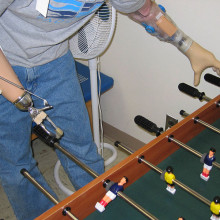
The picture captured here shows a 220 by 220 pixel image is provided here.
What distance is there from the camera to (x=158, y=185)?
854mm

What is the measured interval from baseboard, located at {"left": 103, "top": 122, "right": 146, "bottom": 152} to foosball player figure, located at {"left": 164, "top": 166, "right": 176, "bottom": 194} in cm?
111

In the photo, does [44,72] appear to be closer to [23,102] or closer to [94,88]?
[23,102]

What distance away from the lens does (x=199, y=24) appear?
53.3 inches

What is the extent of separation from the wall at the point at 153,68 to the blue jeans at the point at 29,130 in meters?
0.54

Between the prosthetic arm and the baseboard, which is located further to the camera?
the baseboard

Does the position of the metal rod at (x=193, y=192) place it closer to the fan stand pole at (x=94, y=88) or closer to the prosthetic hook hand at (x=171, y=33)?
the prosthetic hook hand at (x=171, y=33)

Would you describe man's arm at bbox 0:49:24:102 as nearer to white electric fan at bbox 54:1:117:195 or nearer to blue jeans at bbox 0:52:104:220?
blue jeans at bbox 0:52:104:220

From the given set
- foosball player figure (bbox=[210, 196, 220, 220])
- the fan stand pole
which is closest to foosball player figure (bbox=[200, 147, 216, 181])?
foosball player figure (bbox=[210, 196, 220, 220])

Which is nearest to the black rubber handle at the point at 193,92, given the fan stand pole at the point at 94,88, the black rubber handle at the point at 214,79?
the black rubber handle at the point at 214,79

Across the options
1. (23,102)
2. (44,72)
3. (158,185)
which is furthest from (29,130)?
(158,185)

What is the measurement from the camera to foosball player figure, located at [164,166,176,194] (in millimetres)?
780

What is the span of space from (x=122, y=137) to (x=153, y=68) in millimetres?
626

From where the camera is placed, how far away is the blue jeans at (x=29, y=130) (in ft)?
3.69

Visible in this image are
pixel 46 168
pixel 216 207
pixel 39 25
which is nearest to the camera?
pixel 216 207
